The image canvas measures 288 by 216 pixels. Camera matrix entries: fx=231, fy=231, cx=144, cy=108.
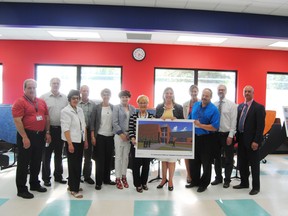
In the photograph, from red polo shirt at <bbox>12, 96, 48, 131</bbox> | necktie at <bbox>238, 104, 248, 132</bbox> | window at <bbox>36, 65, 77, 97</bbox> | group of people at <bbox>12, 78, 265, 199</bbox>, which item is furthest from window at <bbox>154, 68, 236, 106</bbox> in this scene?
red polo shirt at <bbox>12, 96, 48, 131</bbox>

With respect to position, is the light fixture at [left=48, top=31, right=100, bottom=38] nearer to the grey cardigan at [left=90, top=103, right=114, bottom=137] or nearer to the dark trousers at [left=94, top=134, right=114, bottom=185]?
the grey cardigan at [left=90, top=103, right=114, bottom=137]

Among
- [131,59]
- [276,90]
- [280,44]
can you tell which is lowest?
[276,90]

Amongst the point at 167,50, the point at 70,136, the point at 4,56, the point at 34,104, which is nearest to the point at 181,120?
the point at 70,136

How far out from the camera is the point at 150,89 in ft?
22.9

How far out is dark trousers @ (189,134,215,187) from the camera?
3.45 meters

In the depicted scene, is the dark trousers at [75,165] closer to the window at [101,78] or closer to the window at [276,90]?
the window at [101,78]

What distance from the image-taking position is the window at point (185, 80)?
23.2 ft

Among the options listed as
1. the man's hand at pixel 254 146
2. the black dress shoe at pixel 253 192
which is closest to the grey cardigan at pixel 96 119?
the man's hand at pixel 254 146

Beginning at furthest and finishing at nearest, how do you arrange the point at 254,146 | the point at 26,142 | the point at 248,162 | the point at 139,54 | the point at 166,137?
the point at 139,54 < the point at 248,162 < the point at 254,146 < the point at 166,137 < the point at 26,142

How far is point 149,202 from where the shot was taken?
10.0 ft

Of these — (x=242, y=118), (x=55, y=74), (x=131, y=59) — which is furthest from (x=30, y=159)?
(x=131, y=59)

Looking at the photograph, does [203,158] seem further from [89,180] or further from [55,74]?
[55,74]

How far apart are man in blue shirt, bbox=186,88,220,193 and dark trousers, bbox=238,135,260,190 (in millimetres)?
546

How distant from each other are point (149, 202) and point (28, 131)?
187cm
